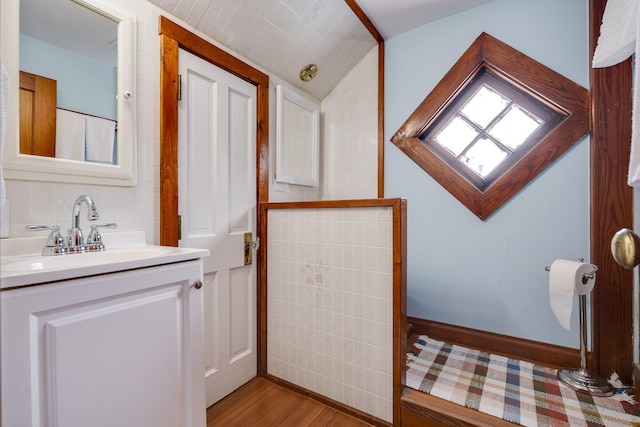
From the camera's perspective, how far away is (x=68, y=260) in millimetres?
867

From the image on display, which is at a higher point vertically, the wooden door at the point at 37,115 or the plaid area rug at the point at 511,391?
the wooden door at the point at 37,115

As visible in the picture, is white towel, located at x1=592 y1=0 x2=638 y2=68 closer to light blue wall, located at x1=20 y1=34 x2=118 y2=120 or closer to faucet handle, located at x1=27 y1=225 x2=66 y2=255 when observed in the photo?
light blue wall, located at x1=20 y1=34 x2=118 y2=120

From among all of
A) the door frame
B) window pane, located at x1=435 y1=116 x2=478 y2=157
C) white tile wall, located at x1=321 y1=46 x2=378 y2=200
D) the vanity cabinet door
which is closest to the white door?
the door frame

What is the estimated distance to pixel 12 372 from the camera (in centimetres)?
64

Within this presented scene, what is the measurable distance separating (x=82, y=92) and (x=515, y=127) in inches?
88.9

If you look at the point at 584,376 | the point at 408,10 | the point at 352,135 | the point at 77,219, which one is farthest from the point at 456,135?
the point at 77,219

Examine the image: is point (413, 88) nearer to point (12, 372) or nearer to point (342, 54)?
point (342, 54)

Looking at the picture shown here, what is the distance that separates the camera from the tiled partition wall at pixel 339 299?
4.39 ft

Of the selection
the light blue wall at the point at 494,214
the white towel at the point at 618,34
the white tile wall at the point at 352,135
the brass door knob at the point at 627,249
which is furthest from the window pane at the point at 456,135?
the brass door knob at the point at 627,249

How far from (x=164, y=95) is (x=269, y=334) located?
4.59 ft

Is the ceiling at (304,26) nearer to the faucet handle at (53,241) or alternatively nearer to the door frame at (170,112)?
the door frame at (170,112)

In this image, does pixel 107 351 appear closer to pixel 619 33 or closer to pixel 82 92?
pixel 82 92

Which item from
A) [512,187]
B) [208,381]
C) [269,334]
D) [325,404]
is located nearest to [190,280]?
[208,381]

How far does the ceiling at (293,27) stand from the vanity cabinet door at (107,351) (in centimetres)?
94
